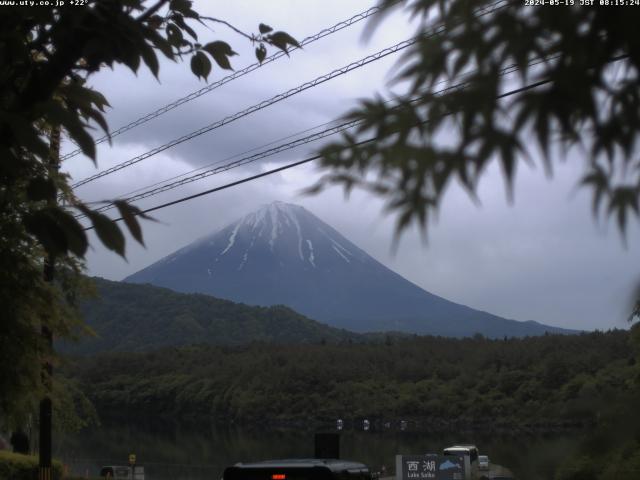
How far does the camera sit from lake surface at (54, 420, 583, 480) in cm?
4491

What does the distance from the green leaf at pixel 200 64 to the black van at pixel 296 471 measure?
3.28m

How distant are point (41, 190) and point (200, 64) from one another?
5.11 feet

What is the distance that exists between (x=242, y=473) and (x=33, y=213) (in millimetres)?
3946

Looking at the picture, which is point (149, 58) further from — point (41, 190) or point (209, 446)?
point (209, 446)

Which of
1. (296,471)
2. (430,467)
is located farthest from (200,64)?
(430,467)

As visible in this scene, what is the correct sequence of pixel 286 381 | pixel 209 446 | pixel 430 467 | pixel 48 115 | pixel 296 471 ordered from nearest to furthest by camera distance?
pixel 48 115 < pixel 296 471 < pixel 430 467 < pixel 209 446 < pixel 286 381

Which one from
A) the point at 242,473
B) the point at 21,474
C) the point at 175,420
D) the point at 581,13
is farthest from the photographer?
the point at 175,420

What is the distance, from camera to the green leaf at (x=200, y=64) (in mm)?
4633

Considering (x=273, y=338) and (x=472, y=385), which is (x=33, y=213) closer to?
(x=472, y=385)

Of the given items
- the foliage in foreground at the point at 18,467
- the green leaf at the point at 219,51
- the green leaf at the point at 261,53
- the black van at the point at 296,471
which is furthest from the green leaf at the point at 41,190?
the foliage in foreground at the point at 18,467

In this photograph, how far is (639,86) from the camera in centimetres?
215

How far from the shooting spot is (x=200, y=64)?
464cm

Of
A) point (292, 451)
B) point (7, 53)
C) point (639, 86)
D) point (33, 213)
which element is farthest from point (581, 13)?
point (292, 451)

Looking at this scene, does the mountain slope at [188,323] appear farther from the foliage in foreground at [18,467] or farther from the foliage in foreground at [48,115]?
the foliage in foreground at [48,115]
